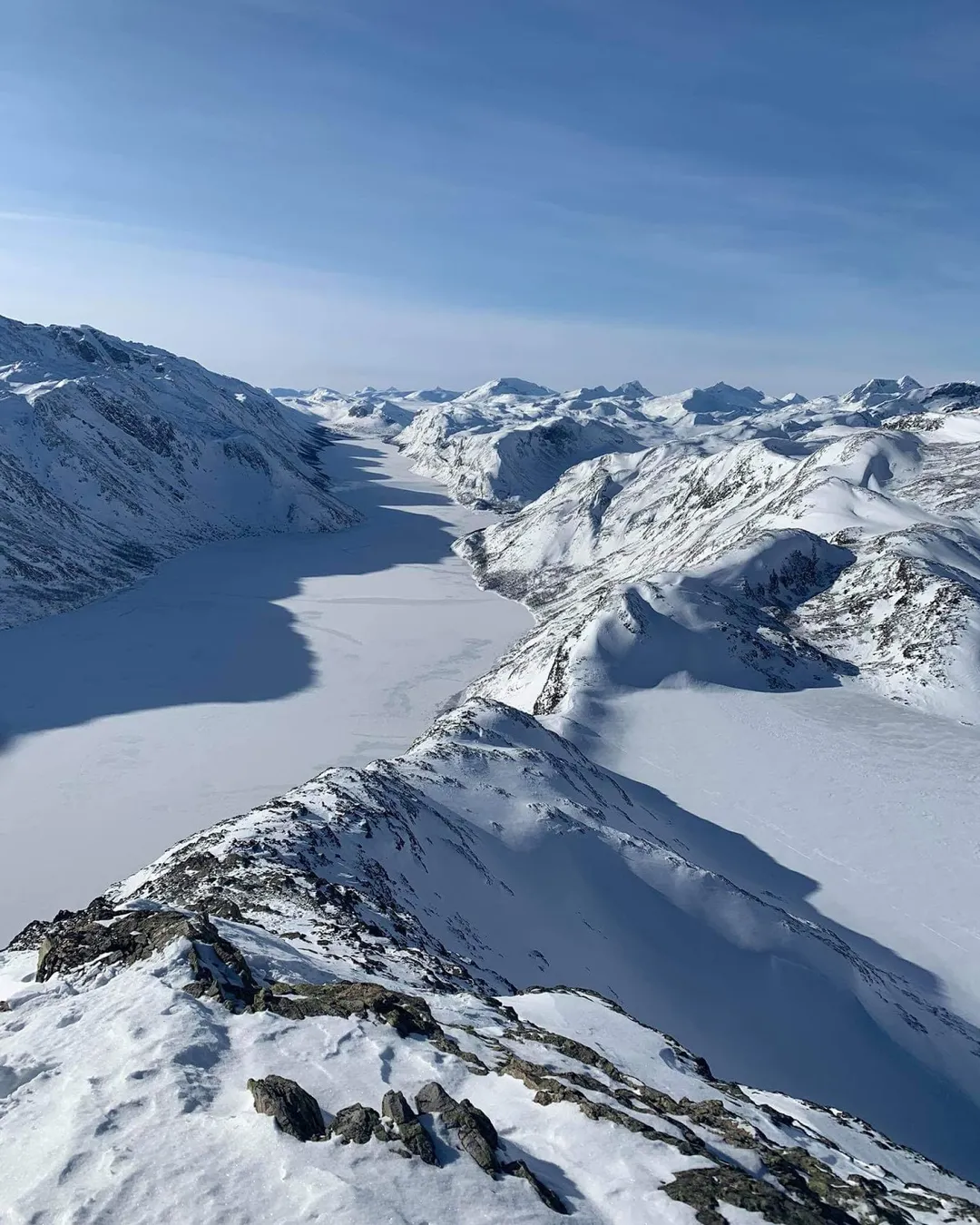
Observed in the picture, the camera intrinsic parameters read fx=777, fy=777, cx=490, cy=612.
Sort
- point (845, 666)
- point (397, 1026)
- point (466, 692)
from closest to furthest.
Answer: point (397, 1026) < point (845, 666) < point (466, 692)

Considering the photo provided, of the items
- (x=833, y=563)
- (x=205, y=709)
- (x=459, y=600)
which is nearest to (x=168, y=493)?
(x=459, y=600)

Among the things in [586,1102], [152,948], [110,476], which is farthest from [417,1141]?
[110,476]

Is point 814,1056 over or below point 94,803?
over

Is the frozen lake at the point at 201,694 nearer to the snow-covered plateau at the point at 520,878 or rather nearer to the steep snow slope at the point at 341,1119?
the snow-covered plateau at the point at 520,878

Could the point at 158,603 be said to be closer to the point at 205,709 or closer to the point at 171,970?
the point at 205,709

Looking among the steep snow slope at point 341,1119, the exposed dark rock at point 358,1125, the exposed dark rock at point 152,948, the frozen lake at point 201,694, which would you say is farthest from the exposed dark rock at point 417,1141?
the frozen lake at point 201,694

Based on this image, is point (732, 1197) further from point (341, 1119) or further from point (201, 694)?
point (201, 694)
